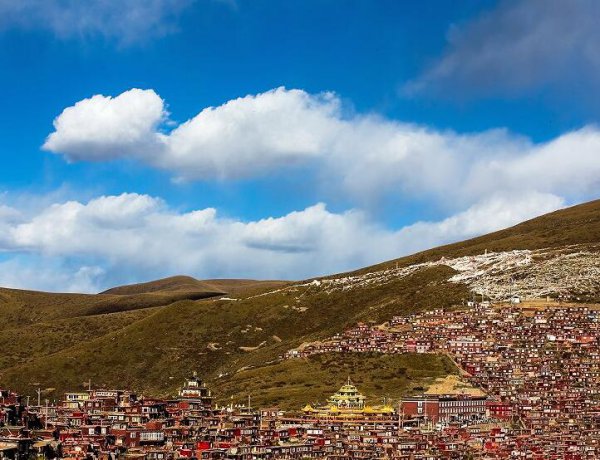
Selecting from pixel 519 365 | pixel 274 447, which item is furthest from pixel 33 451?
pixel 519 365

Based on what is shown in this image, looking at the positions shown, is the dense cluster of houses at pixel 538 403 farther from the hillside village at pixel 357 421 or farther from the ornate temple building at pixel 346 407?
the ornate temple building at pixel 346 407

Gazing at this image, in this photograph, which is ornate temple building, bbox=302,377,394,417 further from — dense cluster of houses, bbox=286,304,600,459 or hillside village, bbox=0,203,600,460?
dense cluster of houses, bbox=286,304,600,459

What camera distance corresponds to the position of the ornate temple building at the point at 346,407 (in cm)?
16100

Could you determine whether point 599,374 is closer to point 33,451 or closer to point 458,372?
point 458,372

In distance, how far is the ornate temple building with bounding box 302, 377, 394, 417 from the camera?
16100 cm

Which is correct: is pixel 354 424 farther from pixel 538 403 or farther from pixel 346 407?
pixel 538 403

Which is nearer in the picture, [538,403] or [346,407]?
[346,407]

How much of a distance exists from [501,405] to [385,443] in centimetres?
4294

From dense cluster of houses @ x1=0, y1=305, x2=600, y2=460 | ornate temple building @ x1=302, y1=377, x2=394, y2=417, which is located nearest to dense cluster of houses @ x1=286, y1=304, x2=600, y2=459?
dense cluster of houses @ x1=0, y1=305, x2=600, y2=460

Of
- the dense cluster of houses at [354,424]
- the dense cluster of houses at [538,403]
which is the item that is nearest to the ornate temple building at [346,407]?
the dense cluster of houses at [354,424]

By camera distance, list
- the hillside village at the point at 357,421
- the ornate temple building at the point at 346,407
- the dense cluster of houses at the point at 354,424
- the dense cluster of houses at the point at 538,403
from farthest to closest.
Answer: the ornate temple building at the point at 346,407, the dense cluster of houses at the point at 538,403, the hillside village at the point at 357,421, the dense cluster of houses at the point at 354,424

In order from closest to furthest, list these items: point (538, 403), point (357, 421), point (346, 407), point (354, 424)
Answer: point (354, 424) → point (357, 421) → point (346, 407) → point (538, 403)

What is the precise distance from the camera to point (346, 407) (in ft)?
545

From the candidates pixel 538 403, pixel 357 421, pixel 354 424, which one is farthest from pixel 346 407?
pixel 538 403
